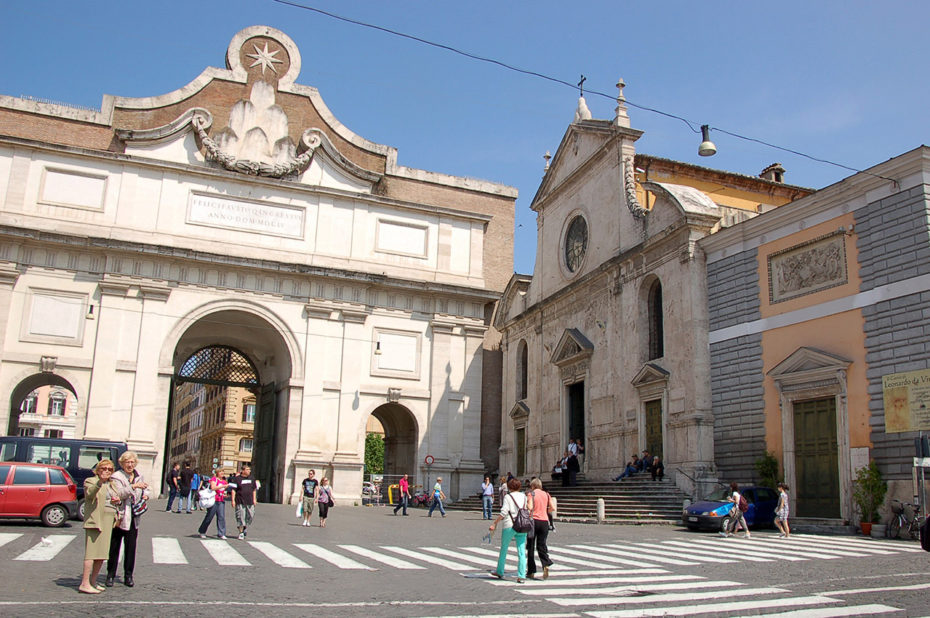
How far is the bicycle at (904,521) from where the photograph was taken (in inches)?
623

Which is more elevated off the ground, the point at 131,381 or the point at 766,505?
the point at 131,381

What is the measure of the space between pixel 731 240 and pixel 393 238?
16.1m

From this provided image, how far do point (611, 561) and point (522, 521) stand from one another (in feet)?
10.8

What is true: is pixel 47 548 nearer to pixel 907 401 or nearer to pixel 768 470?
pixel 768 470

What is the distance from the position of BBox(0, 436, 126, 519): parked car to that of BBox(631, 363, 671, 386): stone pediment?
14.3 metres

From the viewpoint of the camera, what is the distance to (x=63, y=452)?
2073 cm

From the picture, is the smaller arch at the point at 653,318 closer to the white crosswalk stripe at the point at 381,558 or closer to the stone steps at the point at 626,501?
the stone steps at the point at 626,501

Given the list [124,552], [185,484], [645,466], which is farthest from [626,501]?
[124,552]

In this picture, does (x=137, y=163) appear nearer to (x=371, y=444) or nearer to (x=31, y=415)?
(x=31, y=415)

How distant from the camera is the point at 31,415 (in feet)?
203

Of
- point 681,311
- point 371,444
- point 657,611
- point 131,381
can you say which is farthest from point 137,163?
point 371,444

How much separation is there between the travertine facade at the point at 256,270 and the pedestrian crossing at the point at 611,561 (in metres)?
16.5

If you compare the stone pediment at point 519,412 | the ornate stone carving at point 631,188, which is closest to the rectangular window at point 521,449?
the stone pediment at point 519,412

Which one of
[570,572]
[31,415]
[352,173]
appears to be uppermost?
[352,173]
